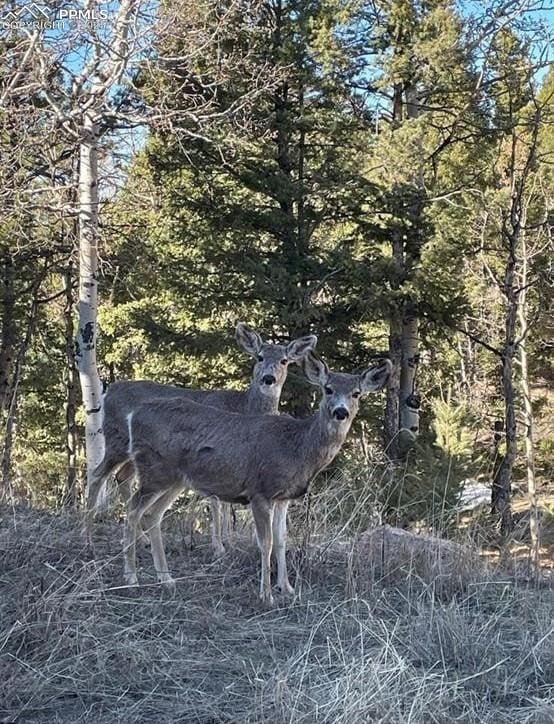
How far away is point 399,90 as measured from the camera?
53.0ft

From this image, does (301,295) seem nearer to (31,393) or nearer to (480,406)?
(480,406)

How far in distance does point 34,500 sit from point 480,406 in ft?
49.0

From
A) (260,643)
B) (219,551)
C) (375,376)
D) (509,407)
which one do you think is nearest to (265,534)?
(219,551)

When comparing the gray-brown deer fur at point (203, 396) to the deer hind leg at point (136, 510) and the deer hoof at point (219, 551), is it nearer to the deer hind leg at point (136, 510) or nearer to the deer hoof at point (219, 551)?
the deer hoof at point (219, 551)

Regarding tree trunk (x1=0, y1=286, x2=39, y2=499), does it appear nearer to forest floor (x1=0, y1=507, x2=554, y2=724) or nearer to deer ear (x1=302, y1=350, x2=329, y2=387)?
deer ear (x1=302, y1=350, x2=329, y2=387)

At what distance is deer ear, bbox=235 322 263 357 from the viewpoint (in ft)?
26.6

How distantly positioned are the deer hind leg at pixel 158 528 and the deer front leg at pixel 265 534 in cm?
59

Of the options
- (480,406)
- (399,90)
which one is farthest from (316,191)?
(480,406)

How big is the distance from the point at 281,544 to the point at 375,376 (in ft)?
4.38

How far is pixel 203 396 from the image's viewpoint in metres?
8.14

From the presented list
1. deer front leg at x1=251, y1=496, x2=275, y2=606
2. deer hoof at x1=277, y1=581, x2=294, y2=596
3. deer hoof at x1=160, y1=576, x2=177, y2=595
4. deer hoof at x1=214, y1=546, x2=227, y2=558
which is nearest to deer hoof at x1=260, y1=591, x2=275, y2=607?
deer front leg at x1=251, y1=496, x2=275, y2=606

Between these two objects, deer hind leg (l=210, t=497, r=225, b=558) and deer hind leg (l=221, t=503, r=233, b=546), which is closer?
deer hind leg (l=210, t=497, r=225, b=558)

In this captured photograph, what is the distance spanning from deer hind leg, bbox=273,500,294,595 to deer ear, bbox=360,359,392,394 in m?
0.99

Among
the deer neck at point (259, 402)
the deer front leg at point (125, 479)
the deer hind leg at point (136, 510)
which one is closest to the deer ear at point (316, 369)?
the deer hind leg at point (136, 510)
